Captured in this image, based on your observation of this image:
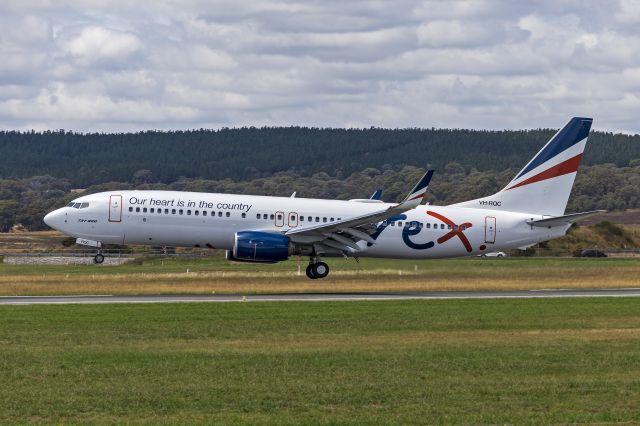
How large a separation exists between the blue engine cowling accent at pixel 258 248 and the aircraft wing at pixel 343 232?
1.13 metres

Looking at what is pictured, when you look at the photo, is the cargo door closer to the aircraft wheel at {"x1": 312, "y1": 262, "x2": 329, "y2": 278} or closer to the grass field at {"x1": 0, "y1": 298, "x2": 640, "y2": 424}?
the aircraft wheel at {"x1": 312, "y1": 262, "x2": 329, "y2": 278}

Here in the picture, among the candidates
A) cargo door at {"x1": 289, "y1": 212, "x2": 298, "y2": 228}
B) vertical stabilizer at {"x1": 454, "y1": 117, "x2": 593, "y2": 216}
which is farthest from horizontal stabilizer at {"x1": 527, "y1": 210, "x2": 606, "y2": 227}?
cargo door at {"x1": 289, "y1": 212, "x2": 298, "y2": 228}

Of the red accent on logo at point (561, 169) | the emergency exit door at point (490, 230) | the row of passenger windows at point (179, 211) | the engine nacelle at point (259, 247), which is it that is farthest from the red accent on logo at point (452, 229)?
the row of passenger windows at point (179, 211)

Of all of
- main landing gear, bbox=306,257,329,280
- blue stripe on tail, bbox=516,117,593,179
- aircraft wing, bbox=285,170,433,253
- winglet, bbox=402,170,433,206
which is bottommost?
main landing gear, bbox=306,257,329,280

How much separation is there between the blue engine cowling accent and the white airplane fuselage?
1337 mm

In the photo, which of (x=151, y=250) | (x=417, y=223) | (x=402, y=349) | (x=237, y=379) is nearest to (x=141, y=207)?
(x=417, y=223)

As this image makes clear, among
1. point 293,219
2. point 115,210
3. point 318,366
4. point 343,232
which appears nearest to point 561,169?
point 343,232

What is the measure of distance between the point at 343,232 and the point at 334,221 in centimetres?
93

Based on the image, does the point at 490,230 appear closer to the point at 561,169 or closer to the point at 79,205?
the point at 561,169

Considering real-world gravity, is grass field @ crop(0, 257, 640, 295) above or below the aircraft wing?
below

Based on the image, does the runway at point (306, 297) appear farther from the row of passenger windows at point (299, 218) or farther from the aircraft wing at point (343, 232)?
the row of passenger windows at point (299, 218)

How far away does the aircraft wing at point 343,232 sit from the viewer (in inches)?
1924

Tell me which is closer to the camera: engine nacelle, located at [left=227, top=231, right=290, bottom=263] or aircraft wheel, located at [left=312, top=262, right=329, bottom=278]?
engine nacelle, located at [left=227, top=231, right=290, bottom=263]

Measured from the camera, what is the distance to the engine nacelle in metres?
48.4
